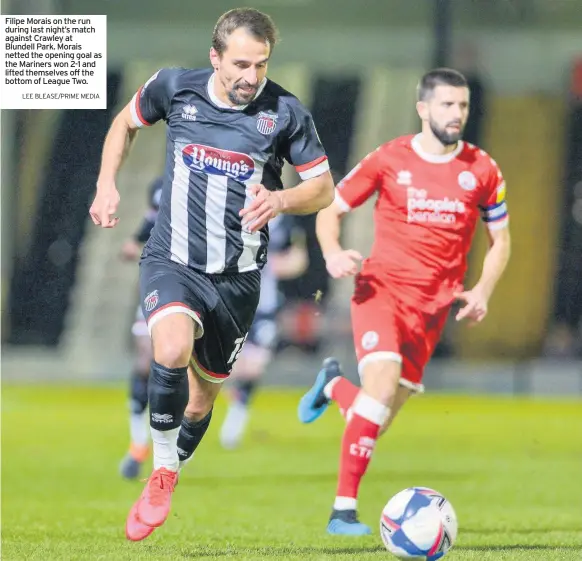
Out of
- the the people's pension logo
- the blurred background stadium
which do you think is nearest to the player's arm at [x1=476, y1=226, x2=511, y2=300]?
the the people's pension logo

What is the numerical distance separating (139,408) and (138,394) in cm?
19

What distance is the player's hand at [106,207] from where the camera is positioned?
18.9 ft

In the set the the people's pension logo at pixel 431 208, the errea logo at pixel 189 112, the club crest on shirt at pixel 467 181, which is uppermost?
the errea logo at pixel 189 112

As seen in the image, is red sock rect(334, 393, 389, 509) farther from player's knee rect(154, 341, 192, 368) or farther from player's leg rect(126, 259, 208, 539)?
player's knee rect(154, 341, 192, 368)

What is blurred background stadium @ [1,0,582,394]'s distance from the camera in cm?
1091

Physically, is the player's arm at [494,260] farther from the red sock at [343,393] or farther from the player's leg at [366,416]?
the red sock at [343,393]

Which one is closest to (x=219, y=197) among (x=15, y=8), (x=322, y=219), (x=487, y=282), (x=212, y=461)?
(x=322, y=219)

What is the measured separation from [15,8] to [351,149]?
428 inches

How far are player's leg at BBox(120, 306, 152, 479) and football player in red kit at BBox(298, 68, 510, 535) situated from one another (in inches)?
98.6

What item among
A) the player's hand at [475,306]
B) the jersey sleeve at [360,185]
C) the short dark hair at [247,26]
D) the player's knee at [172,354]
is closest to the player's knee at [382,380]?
the player's hand at [475,306]

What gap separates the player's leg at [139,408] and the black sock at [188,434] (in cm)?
261

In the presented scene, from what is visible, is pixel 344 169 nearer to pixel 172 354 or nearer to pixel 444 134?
pixel 444 134

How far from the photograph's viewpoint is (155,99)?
6.16 m

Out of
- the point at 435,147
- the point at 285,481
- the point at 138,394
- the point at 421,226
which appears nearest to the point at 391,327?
the point at 421,226
